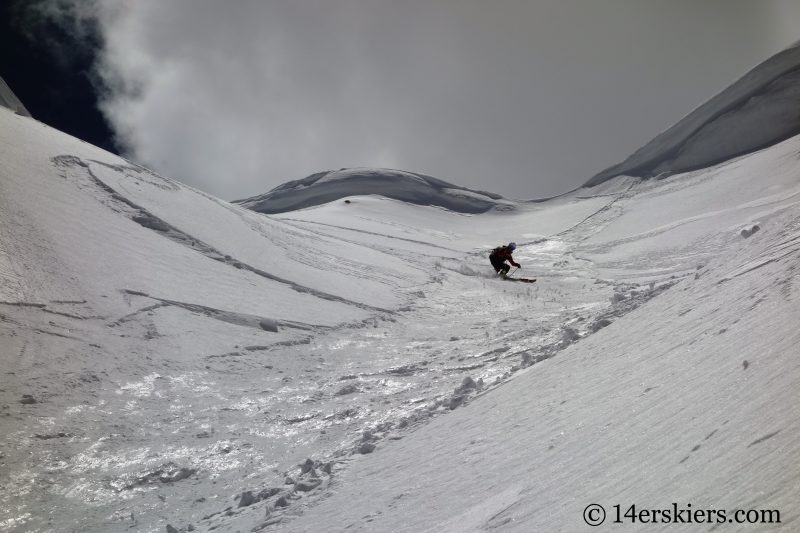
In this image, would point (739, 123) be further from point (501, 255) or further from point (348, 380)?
point (348, 380)

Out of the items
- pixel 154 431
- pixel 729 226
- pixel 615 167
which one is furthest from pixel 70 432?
pixel 615 167

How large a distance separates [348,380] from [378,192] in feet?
138

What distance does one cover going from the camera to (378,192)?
49344 millimetres

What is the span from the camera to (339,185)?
5278 centimetres

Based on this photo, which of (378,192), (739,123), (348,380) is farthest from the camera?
(378,192)

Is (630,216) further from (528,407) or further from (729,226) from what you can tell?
(528,407)

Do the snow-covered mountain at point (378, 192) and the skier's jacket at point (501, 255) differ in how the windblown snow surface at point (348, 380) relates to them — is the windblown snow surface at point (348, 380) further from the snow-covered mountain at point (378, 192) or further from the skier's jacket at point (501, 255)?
the snow-covered mountain at point (378, 192)

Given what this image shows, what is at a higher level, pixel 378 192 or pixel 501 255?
pixel 378 192

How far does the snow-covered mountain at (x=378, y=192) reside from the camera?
48000 mm

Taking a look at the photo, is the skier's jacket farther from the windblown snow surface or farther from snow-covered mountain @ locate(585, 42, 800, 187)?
snow-covered mountain @ locate(585, 42, 800, 187)

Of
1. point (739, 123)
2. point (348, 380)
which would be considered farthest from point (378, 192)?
point (348, 380)

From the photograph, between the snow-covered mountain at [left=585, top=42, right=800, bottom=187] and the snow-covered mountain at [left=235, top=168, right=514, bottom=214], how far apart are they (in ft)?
42.0

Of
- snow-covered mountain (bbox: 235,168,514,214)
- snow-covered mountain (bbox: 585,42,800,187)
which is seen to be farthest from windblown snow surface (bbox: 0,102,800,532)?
snow-covered mountain (bbox: 235,168,514,214)

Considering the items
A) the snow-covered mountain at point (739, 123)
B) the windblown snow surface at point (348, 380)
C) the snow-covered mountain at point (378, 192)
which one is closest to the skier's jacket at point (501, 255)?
the windblown snow surface at point (348, 380)
